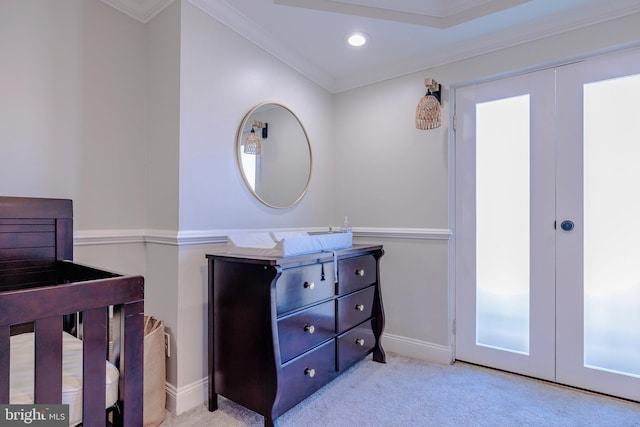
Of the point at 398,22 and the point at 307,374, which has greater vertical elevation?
the point at 398,22

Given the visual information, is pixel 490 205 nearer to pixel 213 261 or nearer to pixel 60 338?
pixel 213 261

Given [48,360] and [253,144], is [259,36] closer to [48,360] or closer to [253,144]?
[253,144]

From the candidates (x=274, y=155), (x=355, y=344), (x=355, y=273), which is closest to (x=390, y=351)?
(x=355, y=344)

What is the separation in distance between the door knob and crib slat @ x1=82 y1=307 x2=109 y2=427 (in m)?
2.44

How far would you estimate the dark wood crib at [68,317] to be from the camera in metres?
0.82

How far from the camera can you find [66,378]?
99cm

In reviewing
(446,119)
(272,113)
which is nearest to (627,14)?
(446,119)

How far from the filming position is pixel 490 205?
2275 mm

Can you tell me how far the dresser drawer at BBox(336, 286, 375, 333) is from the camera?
79.1 inches

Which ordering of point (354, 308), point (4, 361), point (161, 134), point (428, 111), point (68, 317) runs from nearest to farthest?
point (4, 361), point (68, 317), point (161, 134), point (354, 308), point (428, 111)

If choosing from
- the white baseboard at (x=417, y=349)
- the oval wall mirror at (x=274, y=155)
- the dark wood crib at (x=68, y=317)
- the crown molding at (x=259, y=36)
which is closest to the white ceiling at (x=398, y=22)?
the crown molding at (x=259, y=36)

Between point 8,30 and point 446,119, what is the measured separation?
2.59 meters

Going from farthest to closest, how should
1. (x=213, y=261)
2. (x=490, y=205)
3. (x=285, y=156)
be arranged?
(x=285, y=156), (x=490, y=205), (x=213, y=261)

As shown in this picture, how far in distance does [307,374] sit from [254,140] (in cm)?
149
